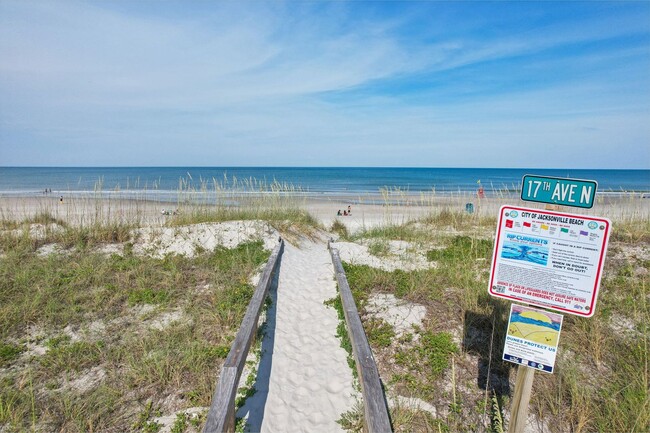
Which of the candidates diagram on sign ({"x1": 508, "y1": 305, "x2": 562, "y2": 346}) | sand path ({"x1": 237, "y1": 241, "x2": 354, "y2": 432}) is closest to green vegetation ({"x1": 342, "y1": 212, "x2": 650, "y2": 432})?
sand path ({"x1": 237, "y1": 241, "x2": 354, "y2": 432})

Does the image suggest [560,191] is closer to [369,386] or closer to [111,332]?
[369,386]

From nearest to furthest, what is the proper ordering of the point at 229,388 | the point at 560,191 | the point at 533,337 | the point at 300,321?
the point at 560,191, the point at 533,337, the point at 229,388, the point at 300,321

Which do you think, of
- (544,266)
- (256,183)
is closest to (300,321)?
(544,266)

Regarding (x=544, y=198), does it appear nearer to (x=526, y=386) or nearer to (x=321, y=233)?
(x=526, y=386)

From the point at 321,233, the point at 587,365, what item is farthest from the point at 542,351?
the point at 321,233

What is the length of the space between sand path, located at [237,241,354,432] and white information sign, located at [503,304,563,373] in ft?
5.22

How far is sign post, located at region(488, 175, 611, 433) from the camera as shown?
2.24 metres

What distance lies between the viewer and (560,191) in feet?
7.48

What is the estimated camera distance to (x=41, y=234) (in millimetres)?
8008

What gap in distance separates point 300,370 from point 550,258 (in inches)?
106

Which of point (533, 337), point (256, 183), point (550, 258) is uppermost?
point (550, 258)

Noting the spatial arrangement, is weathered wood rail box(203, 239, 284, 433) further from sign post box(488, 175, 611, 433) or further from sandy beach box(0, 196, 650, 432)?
sign post box(488, 175, 611, 433)

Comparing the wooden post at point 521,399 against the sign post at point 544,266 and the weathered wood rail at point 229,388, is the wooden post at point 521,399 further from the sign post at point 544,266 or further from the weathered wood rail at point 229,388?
the weathered wood rail at point 229,388

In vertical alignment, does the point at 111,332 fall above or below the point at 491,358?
below
